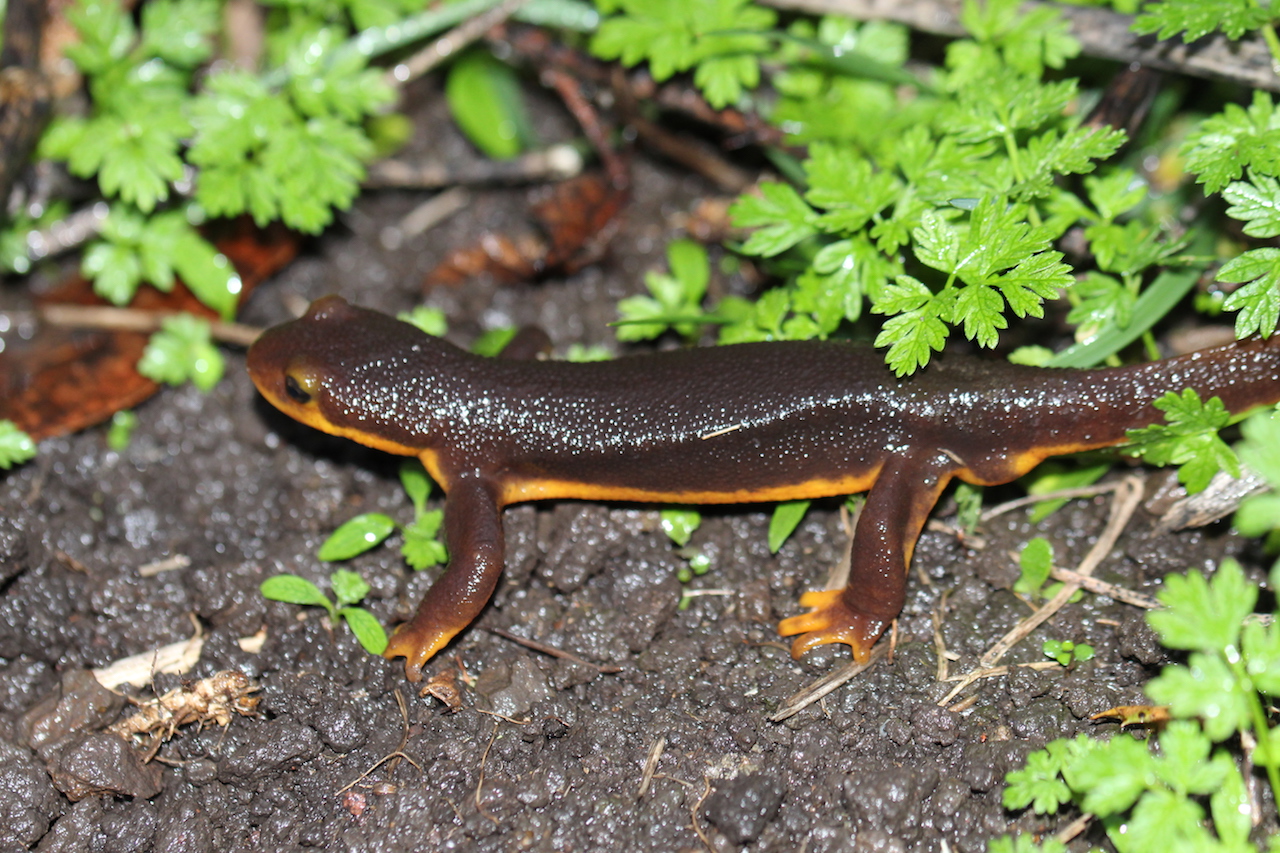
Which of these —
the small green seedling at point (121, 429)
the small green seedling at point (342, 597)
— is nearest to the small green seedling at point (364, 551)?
the small green seedling at point (342, 597)

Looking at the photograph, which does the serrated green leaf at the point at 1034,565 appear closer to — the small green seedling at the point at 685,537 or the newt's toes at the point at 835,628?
the newt's toes at the point at 835,628

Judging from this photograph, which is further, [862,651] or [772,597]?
[772,597]

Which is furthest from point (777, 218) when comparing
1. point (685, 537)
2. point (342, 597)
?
point (342, 597)

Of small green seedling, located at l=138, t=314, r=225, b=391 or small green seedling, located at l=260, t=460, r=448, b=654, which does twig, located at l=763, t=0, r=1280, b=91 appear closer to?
small green seedling, located at l=260, t=460, r=448, b=654

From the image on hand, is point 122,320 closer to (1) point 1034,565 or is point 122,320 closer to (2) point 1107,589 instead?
(1) point 1034,565

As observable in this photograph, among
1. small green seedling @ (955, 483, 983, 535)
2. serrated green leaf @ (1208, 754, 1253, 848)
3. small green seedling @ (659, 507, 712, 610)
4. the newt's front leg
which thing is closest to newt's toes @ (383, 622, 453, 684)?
the newt's front leg

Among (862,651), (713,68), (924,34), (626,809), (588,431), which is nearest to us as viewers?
(626,809)

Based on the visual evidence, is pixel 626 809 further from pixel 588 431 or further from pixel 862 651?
pixel 588 431

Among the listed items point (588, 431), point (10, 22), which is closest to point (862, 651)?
point (588, 431)
